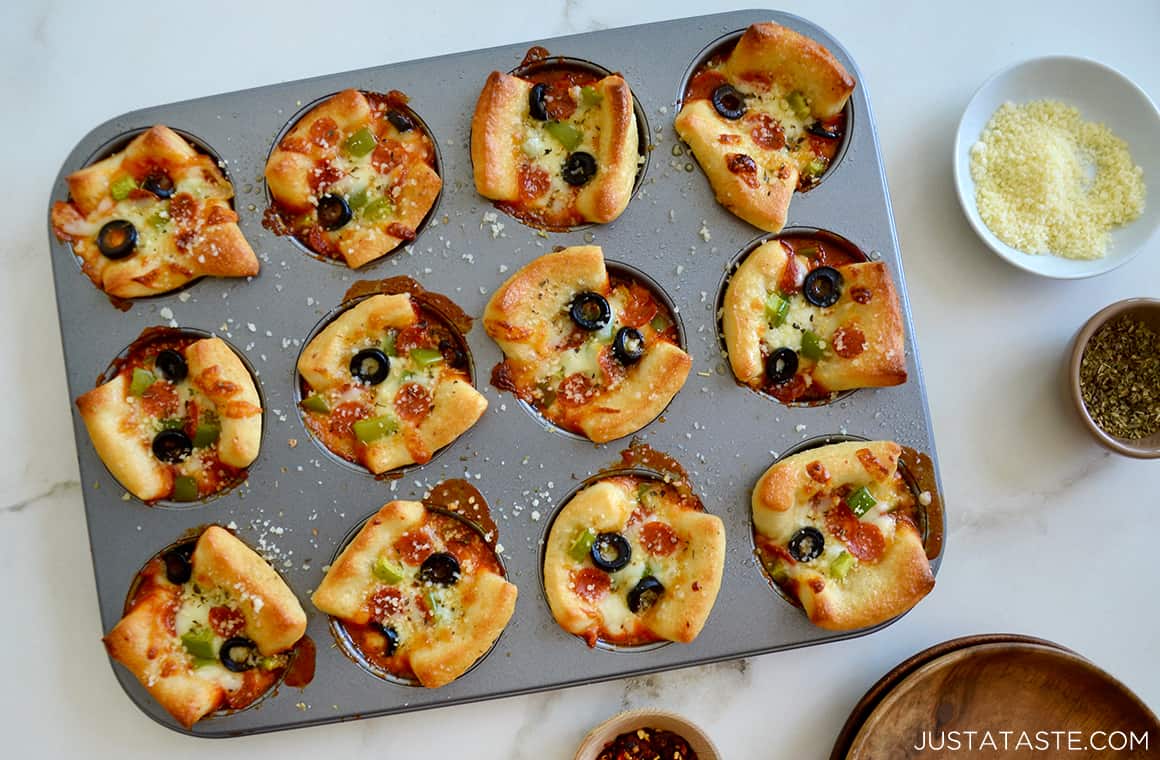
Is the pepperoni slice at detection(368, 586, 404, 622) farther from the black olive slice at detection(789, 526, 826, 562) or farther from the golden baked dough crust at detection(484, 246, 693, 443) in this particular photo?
the black olive slice at detection(789, 526, 826, 562)

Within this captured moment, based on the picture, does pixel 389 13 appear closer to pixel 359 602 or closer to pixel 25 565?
pixel 359 602

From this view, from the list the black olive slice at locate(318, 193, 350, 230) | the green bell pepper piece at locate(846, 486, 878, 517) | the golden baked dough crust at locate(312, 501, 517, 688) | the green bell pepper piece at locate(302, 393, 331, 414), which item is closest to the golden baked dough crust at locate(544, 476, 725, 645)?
the golden baked dough crust at locate(312, 501, 517, 688)

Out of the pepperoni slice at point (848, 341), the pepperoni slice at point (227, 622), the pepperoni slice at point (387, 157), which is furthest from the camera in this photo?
the pepperoni slice at point (387, 157)

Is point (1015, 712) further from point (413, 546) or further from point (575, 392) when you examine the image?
point (413, 546)

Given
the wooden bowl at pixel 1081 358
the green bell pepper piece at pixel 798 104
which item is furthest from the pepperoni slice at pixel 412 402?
the wooden bowl at pixel 1081 358

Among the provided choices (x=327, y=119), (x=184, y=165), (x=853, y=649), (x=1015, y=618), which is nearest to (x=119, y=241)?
(x=184, y=165)

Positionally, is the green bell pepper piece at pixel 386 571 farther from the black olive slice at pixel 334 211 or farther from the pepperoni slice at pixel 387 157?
the pepperoni slice at pixel 387 157
